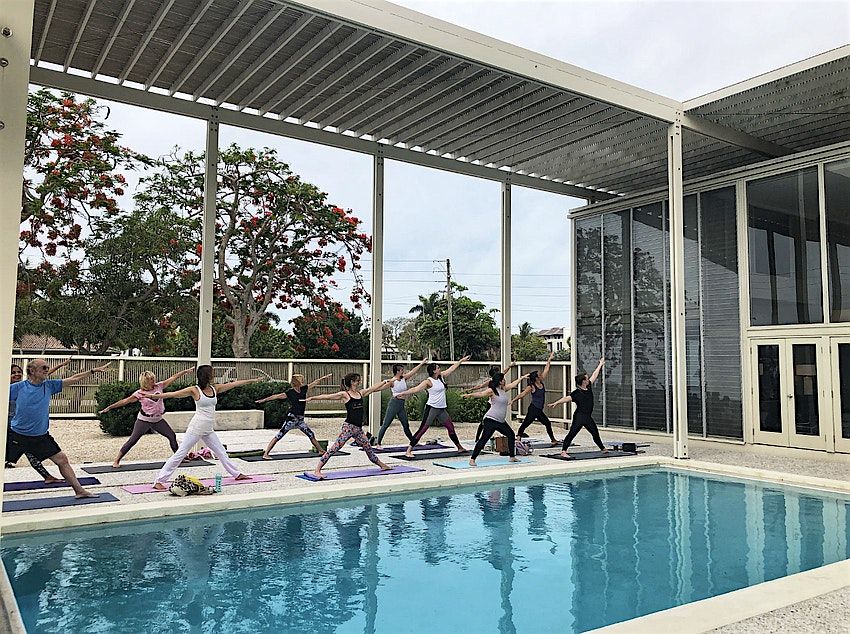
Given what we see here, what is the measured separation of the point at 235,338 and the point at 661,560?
638 inches

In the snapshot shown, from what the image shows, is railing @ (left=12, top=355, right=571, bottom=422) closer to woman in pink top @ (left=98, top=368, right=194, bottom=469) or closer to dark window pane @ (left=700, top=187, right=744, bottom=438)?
dark window pane @ (left=700, top=187, right=744, bottom=438)

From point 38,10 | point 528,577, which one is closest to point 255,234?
point 38,10

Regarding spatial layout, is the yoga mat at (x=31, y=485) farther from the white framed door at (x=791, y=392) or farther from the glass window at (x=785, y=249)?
the glass window at (x=785, y=249)

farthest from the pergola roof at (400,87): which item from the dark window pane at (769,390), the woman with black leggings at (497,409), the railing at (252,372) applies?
the railing at (252,372)

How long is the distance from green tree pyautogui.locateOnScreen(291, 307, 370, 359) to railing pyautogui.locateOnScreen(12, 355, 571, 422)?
2125 millimetres

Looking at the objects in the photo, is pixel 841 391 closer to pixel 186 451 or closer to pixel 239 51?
pixel 186 451

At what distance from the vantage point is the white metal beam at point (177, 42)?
816 centimetres

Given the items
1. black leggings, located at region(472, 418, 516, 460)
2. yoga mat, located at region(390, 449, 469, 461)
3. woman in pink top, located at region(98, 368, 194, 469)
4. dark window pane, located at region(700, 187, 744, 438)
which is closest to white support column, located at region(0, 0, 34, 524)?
woman in pink top, located at region(98, 368, 194, 469)

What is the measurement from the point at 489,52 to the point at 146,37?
4.39m

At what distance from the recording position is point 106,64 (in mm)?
9477

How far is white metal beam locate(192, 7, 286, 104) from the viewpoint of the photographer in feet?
27.4

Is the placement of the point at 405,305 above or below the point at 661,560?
above

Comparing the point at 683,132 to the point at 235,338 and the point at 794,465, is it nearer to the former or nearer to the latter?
the point at 794,465

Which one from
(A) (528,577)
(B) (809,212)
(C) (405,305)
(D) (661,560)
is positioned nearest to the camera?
(A) (528,577)
